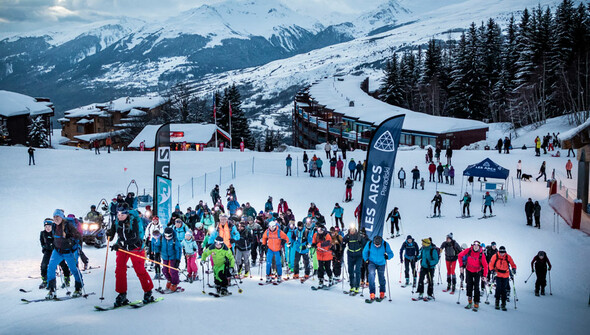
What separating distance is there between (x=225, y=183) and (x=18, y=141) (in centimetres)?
3770

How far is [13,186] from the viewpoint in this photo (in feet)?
87.5

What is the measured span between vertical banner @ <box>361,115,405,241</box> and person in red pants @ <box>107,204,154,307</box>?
20.9ft

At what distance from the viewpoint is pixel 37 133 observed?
2357 inches

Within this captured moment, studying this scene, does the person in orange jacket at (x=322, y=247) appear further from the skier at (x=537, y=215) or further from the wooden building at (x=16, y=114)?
the wooden building at (x=16, y=114)

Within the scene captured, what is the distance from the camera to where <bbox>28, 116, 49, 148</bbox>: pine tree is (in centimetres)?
5934

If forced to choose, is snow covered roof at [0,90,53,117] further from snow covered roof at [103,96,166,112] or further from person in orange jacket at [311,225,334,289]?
person in orange jacket at [311,225,334,289]

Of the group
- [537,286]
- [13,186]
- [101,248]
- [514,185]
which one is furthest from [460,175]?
[13,186]

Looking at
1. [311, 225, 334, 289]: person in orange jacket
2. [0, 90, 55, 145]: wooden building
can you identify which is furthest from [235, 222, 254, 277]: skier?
[0, 90, 55, 145]: wooden building

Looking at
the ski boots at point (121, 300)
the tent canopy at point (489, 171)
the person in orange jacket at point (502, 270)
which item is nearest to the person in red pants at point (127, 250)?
the ski boots at point (121, 300)

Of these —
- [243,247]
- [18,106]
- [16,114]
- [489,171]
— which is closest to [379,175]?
[243,247]

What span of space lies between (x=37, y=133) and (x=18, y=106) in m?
7.35

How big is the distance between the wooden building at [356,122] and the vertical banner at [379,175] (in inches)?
860

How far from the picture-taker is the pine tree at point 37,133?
59344 millimetres

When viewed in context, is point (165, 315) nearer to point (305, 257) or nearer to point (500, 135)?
point (305, 257)
